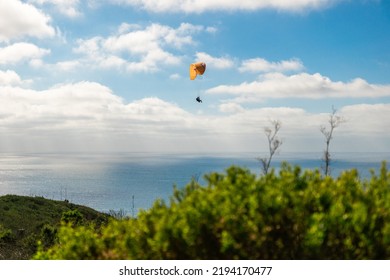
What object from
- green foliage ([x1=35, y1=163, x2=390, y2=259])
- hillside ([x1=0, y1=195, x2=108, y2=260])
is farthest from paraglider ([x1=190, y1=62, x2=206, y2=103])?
green foliage ([x1=35, y1=163, x2=390, y2=259])

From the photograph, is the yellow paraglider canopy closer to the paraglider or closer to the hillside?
the paraglider

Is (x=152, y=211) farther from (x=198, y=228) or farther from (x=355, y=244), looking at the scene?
(x=355, y=244)

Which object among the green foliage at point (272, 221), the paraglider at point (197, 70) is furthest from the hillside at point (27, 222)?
the green foliage at point (272, 221)

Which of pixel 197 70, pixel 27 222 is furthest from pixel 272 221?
pixel 27 222

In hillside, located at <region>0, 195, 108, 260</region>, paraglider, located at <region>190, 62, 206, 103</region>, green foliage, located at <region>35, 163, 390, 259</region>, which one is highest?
paraglider, located at <region>190, 62, 206, 103</region>

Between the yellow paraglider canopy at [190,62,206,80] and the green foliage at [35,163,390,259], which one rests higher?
the yellow paraglider canopy at [190,62,206,80]

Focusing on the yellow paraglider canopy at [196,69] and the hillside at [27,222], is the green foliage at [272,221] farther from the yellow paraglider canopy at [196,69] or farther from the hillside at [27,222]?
the yellow paraglider canopy at [196,69]

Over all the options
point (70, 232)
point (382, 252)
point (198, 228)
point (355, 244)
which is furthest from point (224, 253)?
point (70, 232)

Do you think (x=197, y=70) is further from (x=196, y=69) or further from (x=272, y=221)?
(x=272, y=221)
